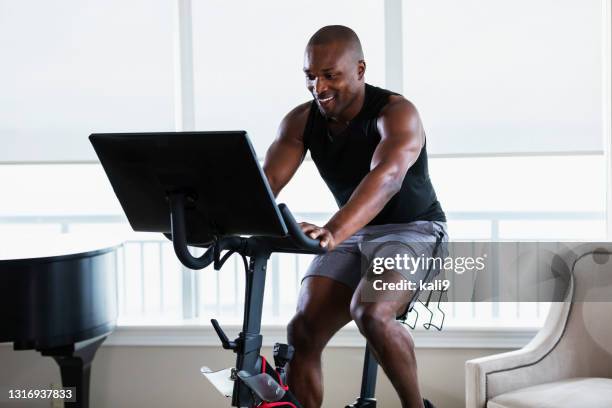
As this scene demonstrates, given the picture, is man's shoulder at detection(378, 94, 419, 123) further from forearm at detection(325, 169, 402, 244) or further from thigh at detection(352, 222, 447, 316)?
thigh at detection(352, 222, 447, 316)

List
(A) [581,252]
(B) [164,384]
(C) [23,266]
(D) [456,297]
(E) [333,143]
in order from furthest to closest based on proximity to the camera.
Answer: (B) [164,384], (D) [456,297], (A) [581,252], (C) [23,266], (E) [333,143]

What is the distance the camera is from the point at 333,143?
2.62 meters

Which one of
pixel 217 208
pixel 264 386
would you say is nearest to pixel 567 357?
pixel 264 386

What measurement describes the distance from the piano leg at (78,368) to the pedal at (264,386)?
1.54 meters

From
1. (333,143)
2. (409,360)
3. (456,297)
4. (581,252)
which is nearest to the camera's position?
(409,360)

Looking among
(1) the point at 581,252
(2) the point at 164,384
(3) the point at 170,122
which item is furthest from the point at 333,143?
(2) the point at 164,384

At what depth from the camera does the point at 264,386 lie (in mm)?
1914

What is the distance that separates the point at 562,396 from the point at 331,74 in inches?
53.5

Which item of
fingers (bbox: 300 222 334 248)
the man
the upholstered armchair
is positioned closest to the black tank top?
the man

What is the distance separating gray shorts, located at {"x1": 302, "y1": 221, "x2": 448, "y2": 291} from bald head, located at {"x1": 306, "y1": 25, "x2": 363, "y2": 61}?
0.58 m

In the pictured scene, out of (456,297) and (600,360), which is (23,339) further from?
(600,360)

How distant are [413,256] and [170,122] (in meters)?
1.74

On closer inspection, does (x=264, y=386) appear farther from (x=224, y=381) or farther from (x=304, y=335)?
(x=304, y=335)

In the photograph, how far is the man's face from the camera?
2332mm
